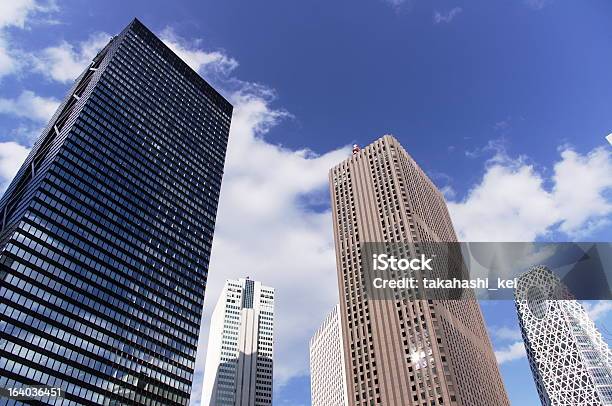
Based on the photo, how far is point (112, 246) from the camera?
5527 inches

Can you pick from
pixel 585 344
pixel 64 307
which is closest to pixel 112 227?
pixel 64 307

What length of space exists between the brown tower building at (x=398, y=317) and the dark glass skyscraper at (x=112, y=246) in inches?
2006

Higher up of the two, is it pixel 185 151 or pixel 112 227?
pixel 185 151

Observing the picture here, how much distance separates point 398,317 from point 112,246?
280 feet

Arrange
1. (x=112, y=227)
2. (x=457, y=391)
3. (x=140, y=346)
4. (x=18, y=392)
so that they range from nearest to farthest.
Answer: (x=18, y=392) → (x=457, y=391) → (x=140, y=346) → (x=112, y=227)

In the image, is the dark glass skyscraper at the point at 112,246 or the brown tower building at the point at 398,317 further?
the brown tower building at the point at 398,317

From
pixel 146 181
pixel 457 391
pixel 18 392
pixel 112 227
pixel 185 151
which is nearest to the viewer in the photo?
pixel 18 392

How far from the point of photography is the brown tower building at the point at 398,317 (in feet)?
390

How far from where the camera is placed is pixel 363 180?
169625mm

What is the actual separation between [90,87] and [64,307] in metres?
88.6

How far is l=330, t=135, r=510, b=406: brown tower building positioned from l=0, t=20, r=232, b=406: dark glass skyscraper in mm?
50943

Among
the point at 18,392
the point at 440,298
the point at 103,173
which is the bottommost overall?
the point at 18,392

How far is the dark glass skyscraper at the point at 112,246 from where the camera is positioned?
112 metres

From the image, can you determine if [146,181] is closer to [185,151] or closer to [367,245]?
[185,151]
